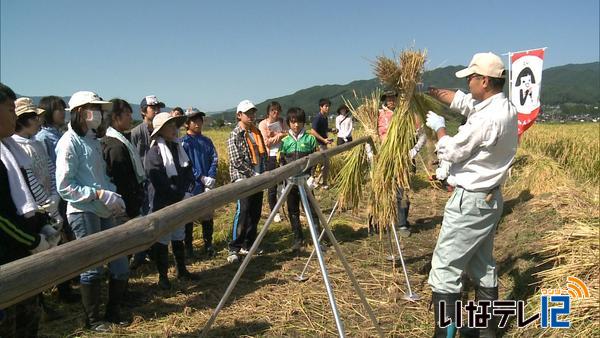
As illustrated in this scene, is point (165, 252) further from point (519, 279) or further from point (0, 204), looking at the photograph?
point (519, 279)

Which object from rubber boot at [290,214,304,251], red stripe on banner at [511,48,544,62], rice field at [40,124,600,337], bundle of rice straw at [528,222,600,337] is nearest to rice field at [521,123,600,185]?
rice field at [40,124,600,337]

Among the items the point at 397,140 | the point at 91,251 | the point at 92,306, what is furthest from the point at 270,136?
the point at 91,251

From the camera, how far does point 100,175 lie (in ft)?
10.5

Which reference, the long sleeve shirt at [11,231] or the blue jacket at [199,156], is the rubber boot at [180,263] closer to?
the blue jacket at [199,156]

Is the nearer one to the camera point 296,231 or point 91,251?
point 91,251

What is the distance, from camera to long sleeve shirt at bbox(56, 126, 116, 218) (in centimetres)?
293

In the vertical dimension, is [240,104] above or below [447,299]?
above

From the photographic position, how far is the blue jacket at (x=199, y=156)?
501 centimetres

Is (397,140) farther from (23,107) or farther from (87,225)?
(23,107)

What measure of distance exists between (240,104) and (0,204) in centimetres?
303

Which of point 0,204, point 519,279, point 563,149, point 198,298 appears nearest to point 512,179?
point 563,149

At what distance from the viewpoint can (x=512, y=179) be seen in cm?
760

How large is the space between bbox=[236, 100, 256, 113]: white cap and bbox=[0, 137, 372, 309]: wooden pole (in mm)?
3119

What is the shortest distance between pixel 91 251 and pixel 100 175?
7.81 ft
